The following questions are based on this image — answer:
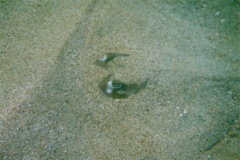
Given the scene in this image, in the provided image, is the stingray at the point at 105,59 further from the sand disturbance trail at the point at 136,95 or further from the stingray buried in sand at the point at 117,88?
the stingray buried in sand at the point at 117,88

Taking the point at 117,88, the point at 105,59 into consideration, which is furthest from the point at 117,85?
the point at 105,59

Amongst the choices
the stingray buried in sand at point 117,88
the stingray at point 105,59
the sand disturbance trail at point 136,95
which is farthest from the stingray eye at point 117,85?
the stingray at point 105,59

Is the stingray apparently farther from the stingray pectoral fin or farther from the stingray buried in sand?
the stingray pectoral fin

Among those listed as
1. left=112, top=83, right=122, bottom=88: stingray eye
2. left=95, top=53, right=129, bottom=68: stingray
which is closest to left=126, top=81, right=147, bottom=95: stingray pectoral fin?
left=112, top=83, right=122, bottom=88: stingray eye

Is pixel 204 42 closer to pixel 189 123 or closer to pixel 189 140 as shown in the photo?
pixel 189 123

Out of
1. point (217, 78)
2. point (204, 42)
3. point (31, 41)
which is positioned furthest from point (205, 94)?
point (31, 41)
